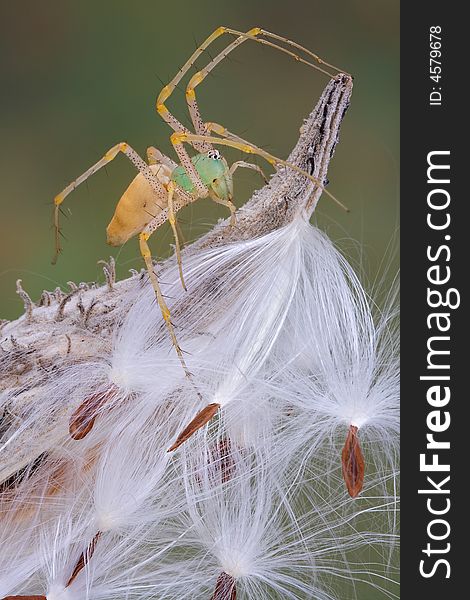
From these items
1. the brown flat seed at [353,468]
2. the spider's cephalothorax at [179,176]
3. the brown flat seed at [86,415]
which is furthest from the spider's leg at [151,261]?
the brown flat seed at [353,468]

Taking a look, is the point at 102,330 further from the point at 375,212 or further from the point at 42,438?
the point at 375,212

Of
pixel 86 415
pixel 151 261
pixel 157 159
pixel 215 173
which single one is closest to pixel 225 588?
pixel 86 415

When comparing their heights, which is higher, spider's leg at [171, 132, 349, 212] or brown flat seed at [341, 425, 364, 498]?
spider's leg at [171, 132, 349, 212]

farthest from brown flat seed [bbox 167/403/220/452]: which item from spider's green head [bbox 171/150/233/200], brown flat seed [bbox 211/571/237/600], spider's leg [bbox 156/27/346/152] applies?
spider's leg [bbox 156/27/346/152]

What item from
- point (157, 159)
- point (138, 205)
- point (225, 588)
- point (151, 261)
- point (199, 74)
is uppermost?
point (199, 74)

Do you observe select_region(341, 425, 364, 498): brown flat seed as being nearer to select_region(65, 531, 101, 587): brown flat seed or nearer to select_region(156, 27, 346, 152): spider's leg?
select_region(65, 531, 101, 587): brown flat seed

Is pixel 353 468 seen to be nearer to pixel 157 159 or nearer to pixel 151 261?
pixel 151 261
